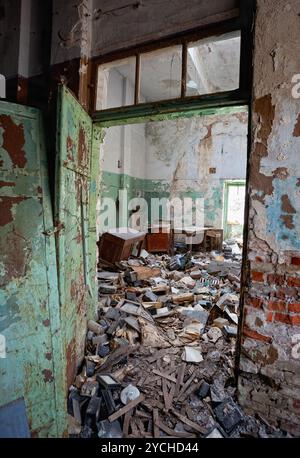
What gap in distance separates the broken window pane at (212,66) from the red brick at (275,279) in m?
5.22

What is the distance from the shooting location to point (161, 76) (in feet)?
23.1

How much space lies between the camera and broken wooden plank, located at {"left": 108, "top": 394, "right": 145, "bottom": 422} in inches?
75.0

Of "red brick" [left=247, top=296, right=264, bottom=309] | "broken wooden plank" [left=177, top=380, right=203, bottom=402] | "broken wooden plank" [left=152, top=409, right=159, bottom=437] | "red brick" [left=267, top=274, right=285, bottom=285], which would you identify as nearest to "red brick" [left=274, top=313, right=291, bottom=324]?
"red brick" [left=247, top=296, right=264, bottom=309]

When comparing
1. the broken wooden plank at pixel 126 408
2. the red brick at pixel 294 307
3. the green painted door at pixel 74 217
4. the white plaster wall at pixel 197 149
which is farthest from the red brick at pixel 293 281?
the white plaster wall at pixel 197 149

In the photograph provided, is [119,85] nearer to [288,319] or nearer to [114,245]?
[114,245]

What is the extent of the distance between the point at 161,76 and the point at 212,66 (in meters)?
1.45

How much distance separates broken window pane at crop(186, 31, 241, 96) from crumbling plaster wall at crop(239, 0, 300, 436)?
4.29 meters

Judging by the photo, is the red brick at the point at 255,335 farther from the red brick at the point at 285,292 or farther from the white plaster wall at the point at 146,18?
the white plaster wall at the point at 146,18

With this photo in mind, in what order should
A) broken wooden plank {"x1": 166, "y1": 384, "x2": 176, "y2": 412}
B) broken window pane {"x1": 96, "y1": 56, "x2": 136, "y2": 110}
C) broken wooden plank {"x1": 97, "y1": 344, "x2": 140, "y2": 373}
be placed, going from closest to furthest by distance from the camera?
broken wooden plank {"x1": 166, "y1": 384, "x2": 176, "y2": 412} < broken wooden plank {"x1": 97, "y1": 344, "x2": 140, "y2": 373} < broken window pane {"x1": 96, "y1": 56, "x2": 136, "y2": 110}

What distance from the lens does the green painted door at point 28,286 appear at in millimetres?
1662

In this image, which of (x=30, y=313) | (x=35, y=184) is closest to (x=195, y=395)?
(x=30, y=313)

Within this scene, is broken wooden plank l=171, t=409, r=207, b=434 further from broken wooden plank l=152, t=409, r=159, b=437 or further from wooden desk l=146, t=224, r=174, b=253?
wooden desk l=146, t=224, r=174, b=253

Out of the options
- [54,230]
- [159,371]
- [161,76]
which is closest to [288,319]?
[159,371]
